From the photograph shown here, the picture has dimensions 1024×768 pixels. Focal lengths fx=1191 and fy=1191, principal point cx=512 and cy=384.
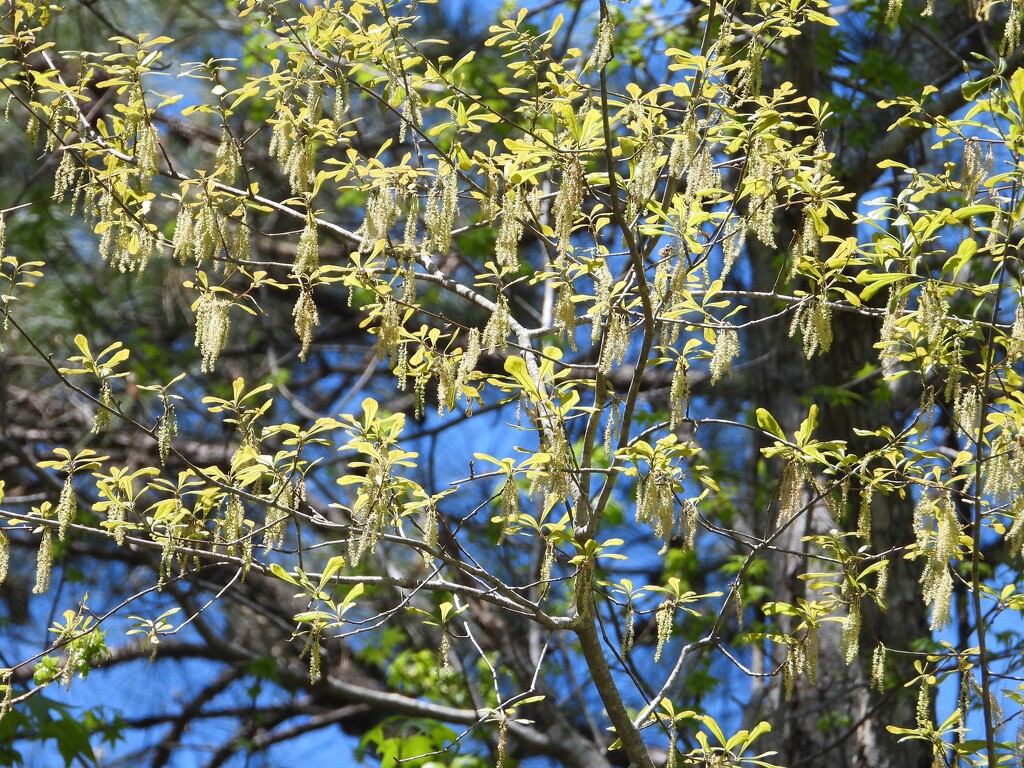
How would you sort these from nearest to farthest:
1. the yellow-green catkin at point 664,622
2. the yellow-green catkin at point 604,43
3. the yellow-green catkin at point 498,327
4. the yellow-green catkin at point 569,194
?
the yellow-green catkin at point 604,43, the yellow-green catkin at point 498,327, the yellow-green catkin at point 569,194, the yellow-green catkin at point 664,622

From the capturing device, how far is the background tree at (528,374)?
9.45 ft

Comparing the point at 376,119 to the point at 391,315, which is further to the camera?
the point at 376,119

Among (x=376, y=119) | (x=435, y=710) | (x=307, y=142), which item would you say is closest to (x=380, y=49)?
(x=307, y=142)

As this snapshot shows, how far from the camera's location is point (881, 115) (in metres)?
6.31

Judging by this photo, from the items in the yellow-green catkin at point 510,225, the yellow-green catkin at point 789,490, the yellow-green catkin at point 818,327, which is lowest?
the yellow-green catkin at point 789,490

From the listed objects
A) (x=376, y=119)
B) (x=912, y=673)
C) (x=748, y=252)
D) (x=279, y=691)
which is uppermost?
(x=376, y=119)

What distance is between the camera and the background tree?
113 inches

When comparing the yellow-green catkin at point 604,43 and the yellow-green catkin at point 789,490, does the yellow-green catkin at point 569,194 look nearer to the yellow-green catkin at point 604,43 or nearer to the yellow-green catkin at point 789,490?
the yellow-green catkin at point 604,43

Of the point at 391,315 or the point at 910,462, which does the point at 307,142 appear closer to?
the point at 391,315

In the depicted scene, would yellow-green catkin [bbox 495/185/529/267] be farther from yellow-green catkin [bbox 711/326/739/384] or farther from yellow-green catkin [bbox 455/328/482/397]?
yellow-green catkin [bbox 711/326/739/384]

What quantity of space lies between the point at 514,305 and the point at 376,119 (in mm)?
1721

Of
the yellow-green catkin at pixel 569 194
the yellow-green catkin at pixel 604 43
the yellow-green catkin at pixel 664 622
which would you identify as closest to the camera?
the yellow-green catkin at pixel 604 43

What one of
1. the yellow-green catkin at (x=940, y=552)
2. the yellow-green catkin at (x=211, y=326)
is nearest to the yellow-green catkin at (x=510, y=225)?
the yellow-green catkin at (x=211, y=326)

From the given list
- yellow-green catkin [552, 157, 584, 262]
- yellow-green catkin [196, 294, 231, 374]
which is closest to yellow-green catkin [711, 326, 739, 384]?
yellow-green catkin [552, 157, 584, 262]
